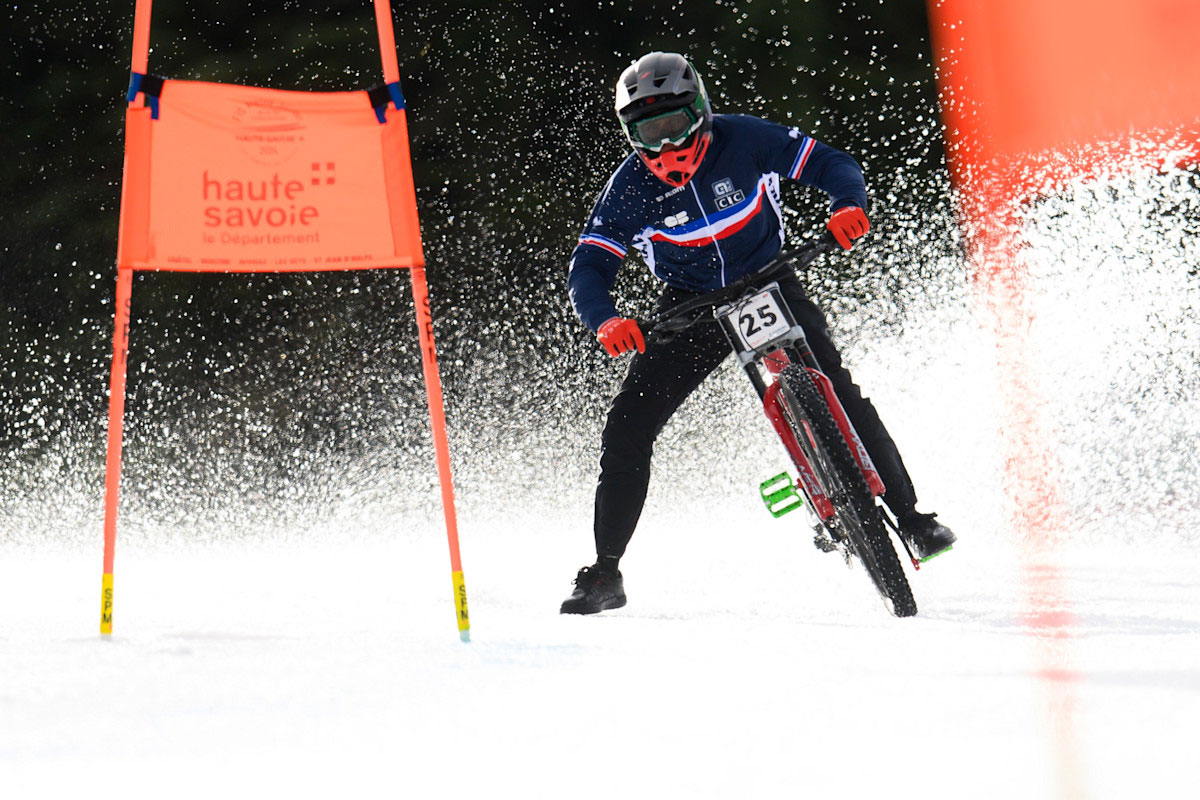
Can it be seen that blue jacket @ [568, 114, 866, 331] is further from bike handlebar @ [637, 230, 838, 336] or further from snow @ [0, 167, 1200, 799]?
snow @ [0, 167, 1200, 799]

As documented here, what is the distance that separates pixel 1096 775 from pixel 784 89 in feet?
28.5

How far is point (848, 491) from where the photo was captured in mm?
3807

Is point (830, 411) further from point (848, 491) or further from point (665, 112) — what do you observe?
point (665, 112)

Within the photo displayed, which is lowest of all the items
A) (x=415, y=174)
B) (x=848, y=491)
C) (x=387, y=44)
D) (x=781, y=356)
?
(x=848, y=491)

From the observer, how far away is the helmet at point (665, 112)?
3867 millimetres

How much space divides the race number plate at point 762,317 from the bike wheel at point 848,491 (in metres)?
0.12

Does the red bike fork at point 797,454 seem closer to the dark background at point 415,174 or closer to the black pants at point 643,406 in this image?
the black pants at point 643,406

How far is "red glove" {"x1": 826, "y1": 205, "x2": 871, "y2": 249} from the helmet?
49 centimetres

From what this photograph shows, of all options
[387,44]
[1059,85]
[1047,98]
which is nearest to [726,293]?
[387,44]

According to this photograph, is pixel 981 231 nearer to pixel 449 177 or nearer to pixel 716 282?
pixel 449 177

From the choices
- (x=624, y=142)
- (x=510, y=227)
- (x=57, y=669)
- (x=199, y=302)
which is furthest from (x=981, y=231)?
(x=57, y=669)

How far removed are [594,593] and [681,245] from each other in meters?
1.13

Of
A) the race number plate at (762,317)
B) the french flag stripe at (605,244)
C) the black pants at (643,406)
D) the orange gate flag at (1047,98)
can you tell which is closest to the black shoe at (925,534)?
the black pants at (643,406)

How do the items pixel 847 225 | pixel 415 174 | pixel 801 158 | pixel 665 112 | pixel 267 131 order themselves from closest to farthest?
pixel 267 131, pixel 847 225, pixel 665 112, pixel 801 158, pixel 415 174
